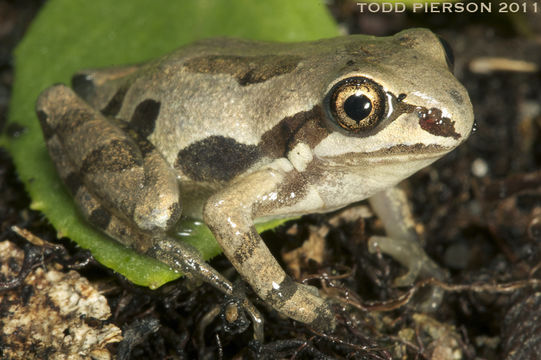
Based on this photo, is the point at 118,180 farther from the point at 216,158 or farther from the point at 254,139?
the point at 254,139

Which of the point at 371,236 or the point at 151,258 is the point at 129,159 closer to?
the point at 151,258

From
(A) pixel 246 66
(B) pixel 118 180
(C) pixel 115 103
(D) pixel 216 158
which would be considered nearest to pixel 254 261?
(D) pixel 216 158

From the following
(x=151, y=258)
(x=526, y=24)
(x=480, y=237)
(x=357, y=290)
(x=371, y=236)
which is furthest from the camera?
(x=526, y=24)

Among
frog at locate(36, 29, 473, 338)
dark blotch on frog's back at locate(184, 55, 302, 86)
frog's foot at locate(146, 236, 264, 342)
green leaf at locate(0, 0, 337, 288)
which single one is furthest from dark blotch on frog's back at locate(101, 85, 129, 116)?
frog's foot at locate(146, 236, 264, 342)

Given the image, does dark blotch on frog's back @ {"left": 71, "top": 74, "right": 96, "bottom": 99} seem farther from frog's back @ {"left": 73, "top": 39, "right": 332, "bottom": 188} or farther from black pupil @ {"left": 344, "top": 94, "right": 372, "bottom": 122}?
black pupil @ {"left": 344, "top": 94, "right": 372, "bottom": 122}

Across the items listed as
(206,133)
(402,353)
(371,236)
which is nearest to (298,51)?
(206,133)

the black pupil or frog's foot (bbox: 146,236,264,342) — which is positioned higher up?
the black pupil

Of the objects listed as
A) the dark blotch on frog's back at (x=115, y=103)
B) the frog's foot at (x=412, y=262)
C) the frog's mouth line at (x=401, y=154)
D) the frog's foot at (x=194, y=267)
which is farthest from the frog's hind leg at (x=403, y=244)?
the dark blotch on frog's back at (x=115, y=103)
